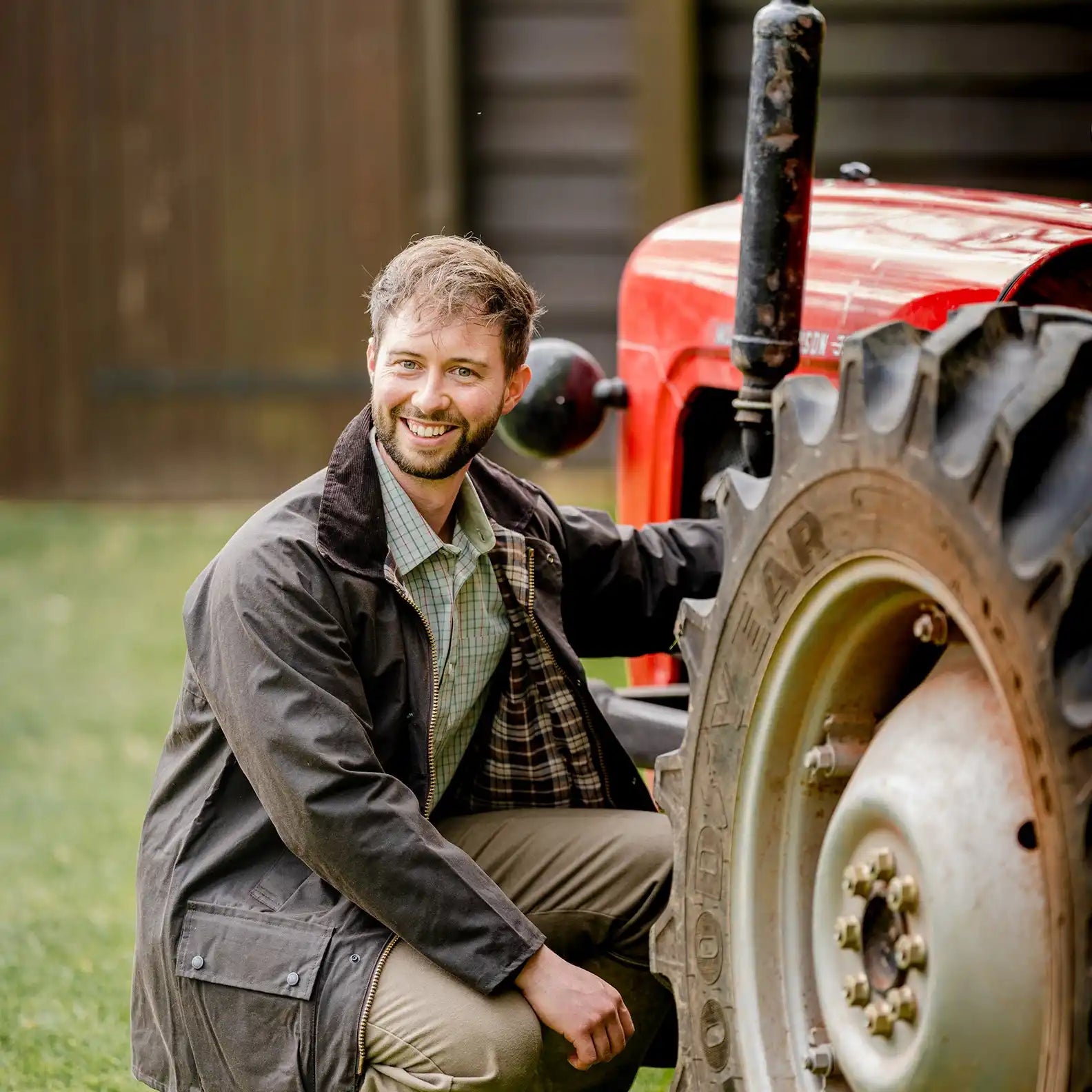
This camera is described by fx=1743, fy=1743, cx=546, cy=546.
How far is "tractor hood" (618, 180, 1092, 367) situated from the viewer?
216cm

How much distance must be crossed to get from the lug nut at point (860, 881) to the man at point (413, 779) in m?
0.50

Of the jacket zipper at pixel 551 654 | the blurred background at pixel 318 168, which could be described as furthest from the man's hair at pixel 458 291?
the blurred background at pixel 318 168

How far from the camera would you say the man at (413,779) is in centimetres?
209

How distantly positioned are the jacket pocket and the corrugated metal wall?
5.42 m

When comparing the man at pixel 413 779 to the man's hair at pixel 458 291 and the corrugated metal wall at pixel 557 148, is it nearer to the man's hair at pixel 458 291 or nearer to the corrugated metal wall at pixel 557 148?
the man's hair at pixel 458 291

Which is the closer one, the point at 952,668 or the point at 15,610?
the point at 952,668

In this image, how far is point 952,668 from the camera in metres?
1.71

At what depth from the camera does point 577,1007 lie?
2.09 m

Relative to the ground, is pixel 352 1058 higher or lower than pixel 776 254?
lower

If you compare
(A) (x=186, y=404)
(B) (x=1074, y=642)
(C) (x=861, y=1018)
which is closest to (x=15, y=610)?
(A) (x=186, y=404)

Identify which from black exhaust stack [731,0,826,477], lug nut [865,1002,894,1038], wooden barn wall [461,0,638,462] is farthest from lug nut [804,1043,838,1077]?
wooden barn wall [461,0,638,462]

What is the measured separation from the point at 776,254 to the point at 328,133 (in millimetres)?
5468

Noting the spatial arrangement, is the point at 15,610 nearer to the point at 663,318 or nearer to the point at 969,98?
the point at 663,318

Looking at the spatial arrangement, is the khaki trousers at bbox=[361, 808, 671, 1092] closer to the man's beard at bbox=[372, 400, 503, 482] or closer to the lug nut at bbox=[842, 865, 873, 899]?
the man's beard at bbox=[372, 400, 503, 482]
